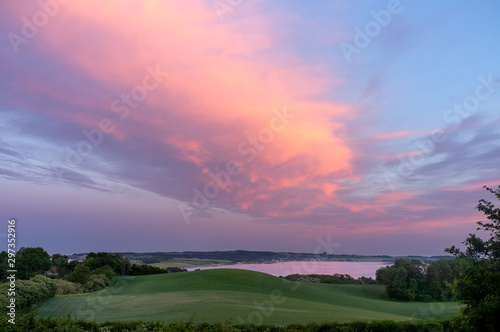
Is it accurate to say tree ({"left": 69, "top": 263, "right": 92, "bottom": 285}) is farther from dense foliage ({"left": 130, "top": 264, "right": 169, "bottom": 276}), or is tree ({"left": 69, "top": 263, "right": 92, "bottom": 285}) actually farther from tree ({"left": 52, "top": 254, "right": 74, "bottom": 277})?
tree ({"left": 52, "top": 254, "right": 74, "bottom": 277})

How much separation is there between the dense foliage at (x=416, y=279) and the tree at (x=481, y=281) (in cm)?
5558

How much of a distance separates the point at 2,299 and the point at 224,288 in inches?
1039

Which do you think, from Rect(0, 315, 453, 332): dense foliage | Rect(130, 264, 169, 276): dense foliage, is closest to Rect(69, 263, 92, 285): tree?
Rect(130, 264, 169, 276): dense foliage

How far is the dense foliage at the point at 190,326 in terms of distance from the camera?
48.8ft

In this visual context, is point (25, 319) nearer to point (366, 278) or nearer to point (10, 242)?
point (10, 242)

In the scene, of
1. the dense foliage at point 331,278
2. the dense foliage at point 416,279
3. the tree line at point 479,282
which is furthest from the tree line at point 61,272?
the dense foliage at point 416,279

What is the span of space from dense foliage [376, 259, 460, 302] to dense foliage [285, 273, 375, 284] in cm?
1271

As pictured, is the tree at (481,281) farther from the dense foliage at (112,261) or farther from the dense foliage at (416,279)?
the dense foliage at (112,261)

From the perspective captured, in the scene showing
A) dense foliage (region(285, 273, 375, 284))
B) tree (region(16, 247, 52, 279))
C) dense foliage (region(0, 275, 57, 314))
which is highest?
dense foliage (region(0, 275, 57, 314))

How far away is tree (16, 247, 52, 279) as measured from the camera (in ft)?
254

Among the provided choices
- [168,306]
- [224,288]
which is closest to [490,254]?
[168,306]

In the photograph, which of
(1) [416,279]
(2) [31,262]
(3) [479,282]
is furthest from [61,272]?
(3) [479,282]

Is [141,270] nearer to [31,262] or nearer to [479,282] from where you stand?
[31,262]

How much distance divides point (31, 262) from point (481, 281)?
92932mm
